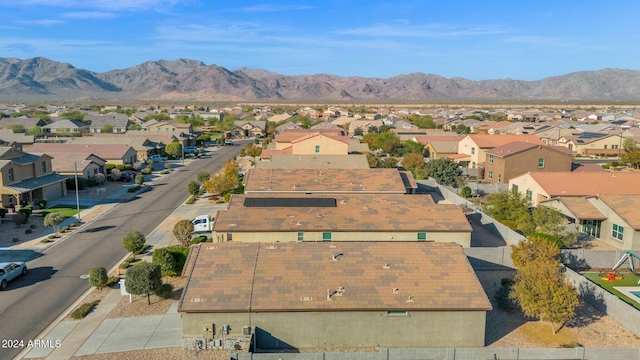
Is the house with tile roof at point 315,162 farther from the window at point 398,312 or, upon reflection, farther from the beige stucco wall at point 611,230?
the window at point 398,312

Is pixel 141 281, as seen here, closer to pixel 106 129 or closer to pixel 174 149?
pixel 174 149

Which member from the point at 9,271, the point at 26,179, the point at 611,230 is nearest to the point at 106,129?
the point at 26,179

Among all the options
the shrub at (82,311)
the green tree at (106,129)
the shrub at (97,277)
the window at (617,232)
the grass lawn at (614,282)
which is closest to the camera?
the shrub at (82,311)

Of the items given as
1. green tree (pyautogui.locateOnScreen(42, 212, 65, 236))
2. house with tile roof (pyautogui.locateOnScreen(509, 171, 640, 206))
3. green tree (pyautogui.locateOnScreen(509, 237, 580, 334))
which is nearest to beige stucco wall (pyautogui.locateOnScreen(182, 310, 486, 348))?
green tree (pyautogui.locateOnScreen(509, 237, 580, 334))

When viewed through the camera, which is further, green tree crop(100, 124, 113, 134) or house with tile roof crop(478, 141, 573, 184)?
green tree crop(100, 124, 113, 134)

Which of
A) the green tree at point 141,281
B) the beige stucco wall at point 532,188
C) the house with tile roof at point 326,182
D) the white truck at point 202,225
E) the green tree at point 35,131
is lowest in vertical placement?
the white truck at point 202,225

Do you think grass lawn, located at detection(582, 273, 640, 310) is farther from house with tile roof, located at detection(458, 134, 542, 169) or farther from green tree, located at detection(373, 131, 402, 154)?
green tree, located at detection(373, 131, 402, 154)

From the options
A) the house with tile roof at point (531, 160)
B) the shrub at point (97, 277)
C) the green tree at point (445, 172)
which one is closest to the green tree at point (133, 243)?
the shrub at point (97, 277)
